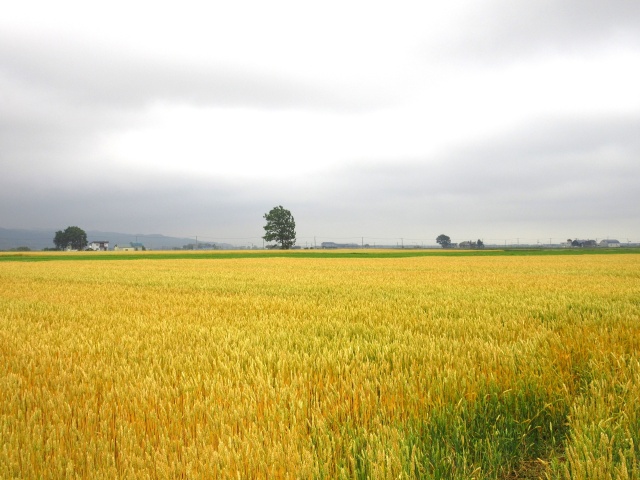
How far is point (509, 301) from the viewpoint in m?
7.96

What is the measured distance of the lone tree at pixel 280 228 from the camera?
395ft

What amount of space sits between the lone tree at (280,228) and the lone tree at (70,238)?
9857 centimetres

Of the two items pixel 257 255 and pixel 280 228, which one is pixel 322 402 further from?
pixel 280 228

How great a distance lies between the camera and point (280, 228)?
397 ft

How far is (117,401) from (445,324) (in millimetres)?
4217

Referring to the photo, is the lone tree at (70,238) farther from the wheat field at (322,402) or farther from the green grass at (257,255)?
the wheat field at (322,402)

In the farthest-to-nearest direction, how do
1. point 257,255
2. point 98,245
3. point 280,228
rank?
point 98,245
point 280,228
point 257,255

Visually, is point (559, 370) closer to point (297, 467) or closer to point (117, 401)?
point (297, 467)

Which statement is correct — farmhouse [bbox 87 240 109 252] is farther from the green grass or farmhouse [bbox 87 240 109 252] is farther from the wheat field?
the wheat field

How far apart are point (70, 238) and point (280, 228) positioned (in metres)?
106

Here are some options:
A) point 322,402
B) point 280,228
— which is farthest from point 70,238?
point 322,402

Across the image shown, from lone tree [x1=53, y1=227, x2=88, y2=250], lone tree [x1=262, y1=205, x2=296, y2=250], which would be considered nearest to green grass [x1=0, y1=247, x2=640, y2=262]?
lone tree [x1=262, y1=205, x2=296, y2=250]

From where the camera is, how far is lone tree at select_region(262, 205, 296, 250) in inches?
4739

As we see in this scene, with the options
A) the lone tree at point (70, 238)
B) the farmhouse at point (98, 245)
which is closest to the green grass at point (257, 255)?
the lone tree at point (70, 238)
